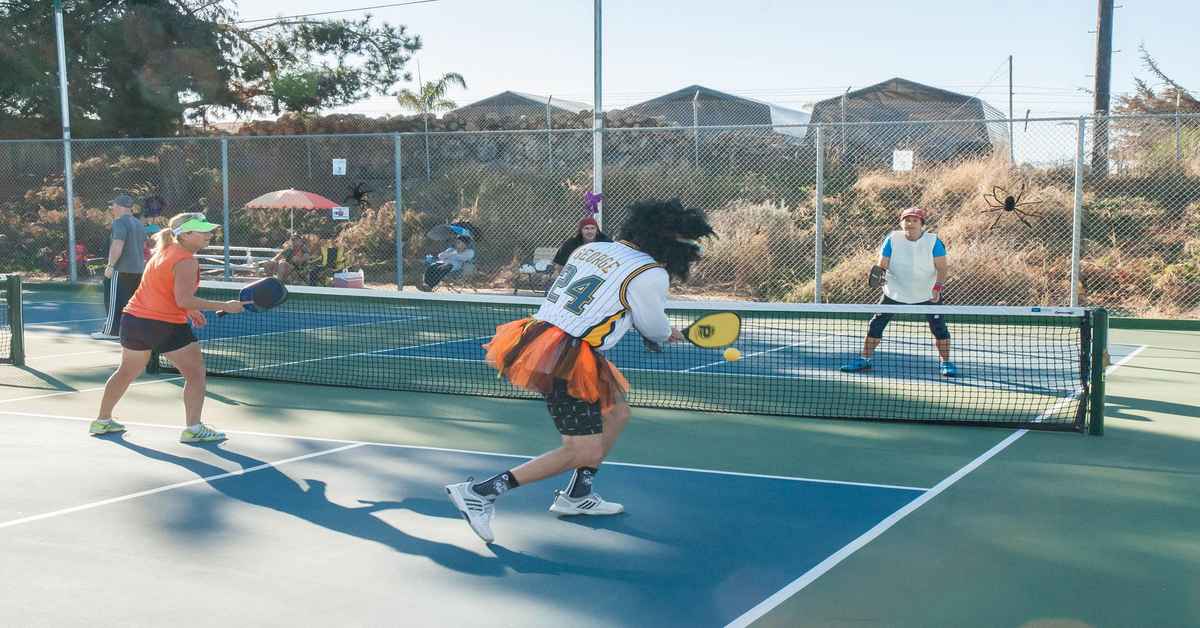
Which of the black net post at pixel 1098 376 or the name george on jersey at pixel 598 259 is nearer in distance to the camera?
the name george on jersey at pixel 598 259

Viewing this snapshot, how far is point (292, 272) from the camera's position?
63.0ft

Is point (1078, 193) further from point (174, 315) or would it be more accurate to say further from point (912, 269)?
point (174, 315)

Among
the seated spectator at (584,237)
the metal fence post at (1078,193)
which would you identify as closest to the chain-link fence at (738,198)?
the metal fence post at (1078,193)

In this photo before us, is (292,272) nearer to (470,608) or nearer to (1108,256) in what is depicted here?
(1108,256)

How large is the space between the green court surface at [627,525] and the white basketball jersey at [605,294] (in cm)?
103

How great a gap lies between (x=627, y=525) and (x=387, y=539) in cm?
119

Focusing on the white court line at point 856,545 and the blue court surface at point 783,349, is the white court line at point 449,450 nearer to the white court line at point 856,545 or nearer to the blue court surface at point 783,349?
the white court line at point 856,545

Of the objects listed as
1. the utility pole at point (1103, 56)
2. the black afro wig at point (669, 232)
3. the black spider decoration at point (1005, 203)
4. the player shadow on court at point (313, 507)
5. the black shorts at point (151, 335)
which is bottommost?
the player shadow on court at point (313, 507)

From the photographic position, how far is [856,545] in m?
5.28

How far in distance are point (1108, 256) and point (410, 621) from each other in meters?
16.8

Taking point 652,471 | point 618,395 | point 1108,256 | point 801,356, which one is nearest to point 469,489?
point 618,395

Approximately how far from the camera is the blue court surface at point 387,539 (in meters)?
4.52

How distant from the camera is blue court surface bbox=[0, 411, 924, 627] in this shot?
4.52 meters

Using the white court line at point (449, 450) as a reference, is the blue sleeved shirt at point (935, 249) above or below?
above
